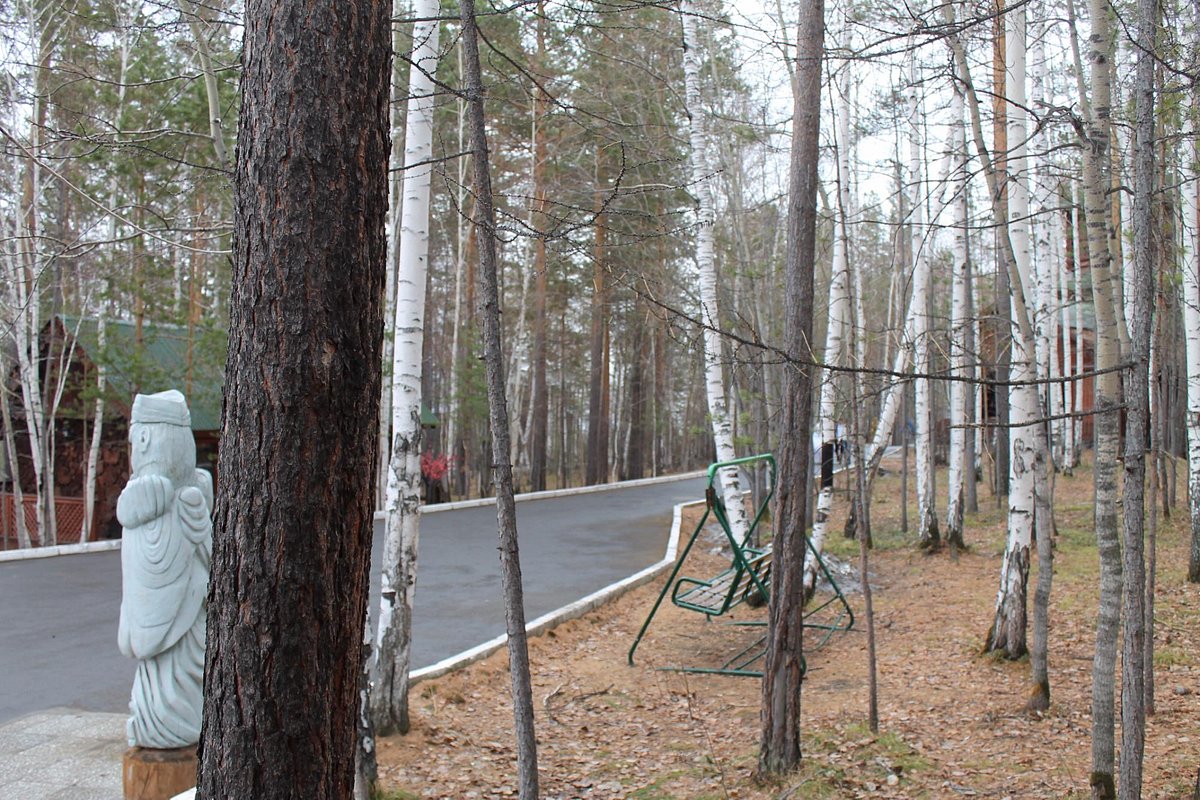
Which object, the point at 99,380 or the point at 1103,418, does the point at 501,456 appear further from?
the point at 99,380

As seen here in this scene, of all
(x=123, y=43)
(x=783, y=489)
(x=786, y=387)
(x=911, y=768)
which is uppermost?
(x=123, y=43)

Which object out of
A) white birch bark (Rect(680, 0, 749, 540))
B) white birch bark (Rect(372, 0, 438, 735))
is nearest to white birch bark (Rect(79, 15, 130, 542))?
white birch bark (Rect(680, 0, 749, 540))

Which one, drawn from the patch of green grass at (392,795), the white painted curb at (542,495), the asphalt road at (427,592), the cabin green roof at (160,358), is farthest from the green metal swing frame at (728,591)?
the cabin green roof at (160,358)

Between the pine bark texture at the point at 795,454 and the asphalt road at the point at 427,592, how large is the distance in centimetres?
359

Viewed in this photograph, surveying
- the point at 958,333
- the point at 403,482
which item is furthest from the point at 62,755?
the point at 958,333

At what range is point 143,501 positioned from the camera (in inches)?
197

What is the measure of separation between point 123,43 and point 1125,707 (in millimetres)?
17549

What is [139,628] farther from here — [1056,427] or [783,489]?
[1056,427]

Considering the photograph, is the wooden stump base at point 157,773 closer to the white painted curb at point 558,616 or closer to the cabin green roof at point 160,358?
the white painted curb at point 558,616

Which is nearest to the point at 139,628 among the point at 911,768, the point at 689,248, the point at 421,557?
the point at 911,768

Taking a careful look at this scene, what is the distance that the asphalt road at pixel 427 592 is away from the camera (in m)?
7.17

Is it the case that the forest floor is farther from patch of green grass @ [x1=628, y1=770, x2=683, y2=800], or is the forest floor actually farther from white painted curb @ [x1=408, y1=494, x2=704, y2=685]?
white painted curb @ [x1=408, y1=494, x2=704, y2=685]

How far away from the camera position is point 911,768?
536 cm

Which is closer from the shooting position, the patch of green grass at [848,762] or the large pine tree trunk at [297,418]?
the large pine tree trunk at [297,418]
